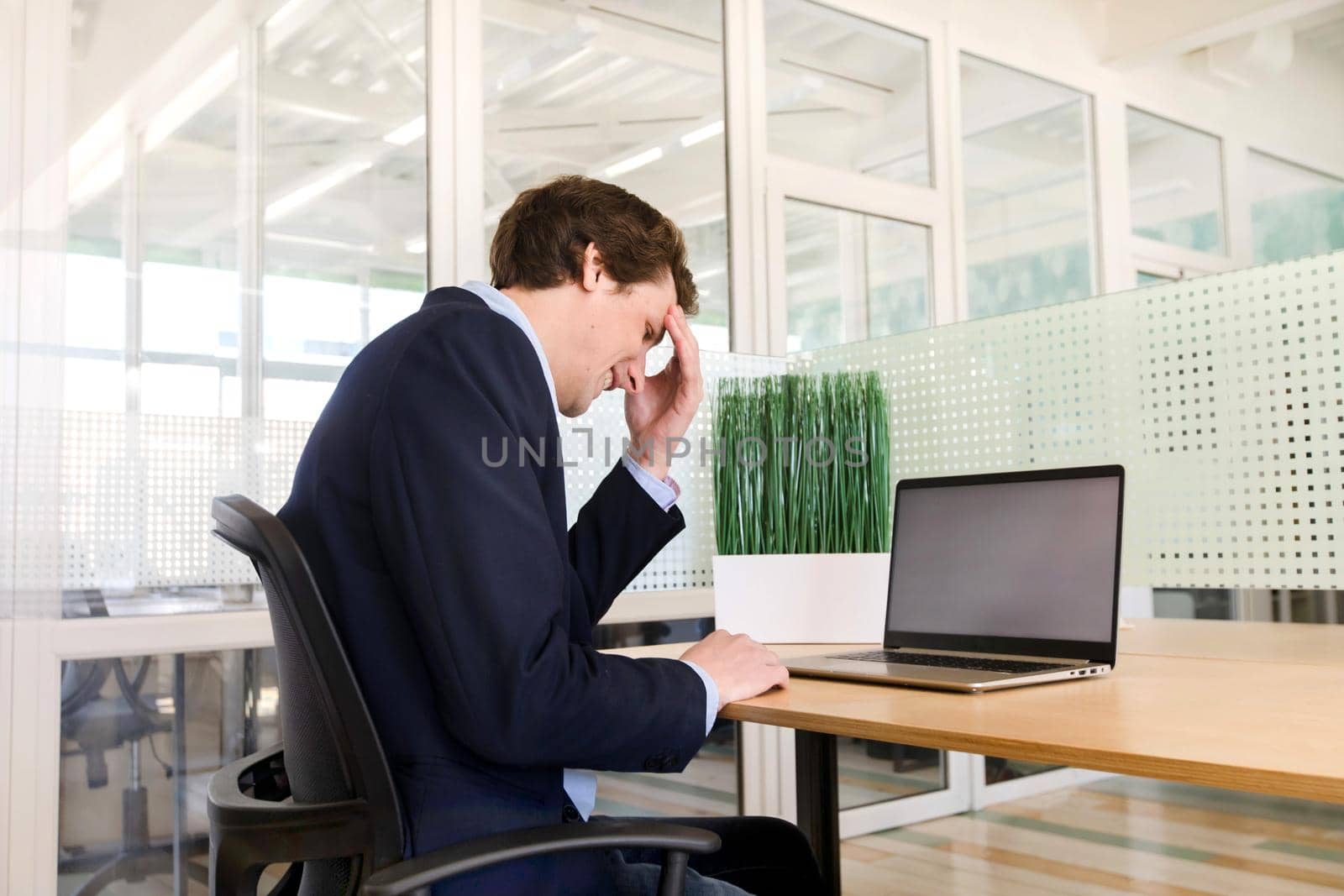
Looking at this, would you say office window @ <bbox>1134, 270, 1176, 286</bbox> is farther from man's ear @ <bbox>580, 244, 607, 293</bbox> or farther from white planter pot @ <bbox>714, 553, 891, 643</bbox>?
man's ear @ <bbox>580, 244, 607, 293</bbox>

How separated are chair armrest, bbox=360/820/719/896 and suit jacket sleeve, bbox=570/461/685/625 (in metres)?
0.64

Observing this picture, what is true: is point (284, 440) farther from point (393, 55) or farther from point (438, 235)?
point (393, 55)

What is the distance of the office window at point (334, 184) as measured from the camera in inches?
105

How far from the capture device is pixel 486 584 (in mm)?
1050

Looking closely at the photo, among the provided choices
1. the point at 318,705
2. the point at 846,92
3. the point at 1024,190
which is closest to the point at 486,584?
the point at 318,705

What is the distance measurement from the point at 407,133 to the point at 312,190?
30cm

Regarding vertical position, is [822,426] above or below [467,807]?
above

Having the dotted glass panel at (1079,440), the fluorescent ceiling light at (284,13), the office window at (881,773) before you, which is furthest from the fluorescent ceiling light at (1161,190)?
the fluorescent ceiling light at (284,13)

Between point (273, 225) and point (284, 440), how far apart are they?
1.60ft

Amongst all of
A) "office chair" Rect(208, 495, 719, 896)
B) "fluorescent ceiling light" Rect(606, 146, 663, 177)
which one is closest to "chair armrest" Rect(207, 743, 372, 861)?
"office chair" Rect(208, 495, 719, 896)

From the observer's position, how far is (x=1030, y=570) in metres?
1.71

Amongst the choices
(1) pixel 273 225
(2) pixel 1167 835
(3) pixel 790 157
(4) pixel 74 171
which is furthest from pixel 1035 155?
(4) pixel 74 171

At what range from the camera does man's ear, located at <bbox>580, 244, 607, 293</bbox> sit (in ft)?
4.64

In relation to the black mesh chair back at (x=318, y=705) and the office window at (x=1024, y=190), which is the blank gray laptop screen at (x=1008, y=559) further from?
the office window at (x=1024, y=190)
